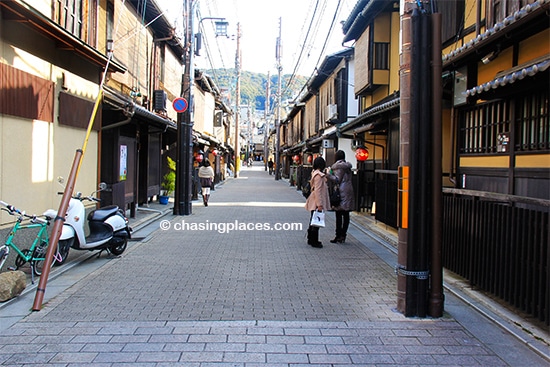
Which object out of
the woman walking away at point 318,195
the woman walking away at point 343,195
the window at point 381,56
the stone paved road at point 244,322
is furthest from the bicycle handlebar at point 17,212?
the window at point 381,56

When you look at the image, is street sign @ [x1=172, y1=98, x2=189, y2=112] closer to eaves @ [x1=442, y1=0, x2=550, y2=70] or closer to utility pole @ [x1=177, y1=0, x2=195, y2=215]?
utility pole @ [x1=177, y1=0, x2=195, y2=215]

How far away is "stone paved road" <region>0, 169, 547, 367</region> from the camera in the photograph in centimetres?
435

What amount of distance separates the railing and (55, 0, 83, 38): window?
8.07 m

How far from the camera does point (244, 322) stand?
17.3ft

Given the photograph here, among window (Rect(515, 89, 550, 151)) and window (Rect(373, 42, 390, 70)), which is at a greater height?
window (Rect(373, 42, 390, 70))

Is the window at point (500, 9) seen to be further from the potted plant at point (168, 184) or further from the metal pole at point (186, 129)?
the potted plant at point (168, 184)

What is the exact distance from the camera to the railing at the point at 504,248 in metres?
4.91

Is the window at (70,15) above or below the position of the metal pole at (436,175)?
above

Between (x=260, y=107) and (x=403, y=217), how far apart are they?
480ft

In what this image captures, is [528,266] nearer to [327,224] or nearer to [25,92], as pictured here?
[25,92]

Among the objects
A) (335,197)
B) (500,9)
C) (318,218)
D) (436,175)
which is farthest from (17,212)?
(500,9)

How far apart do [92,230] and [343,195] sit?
16.7 feet

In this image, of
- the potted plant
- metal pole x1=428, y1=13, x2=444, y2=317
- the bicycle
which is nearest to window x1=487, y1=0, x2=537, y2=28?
metal pole x1=428, y1=13, x2=444, y2=317

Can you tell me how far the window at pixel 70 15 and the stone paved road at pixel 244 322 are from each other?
4.94 m
